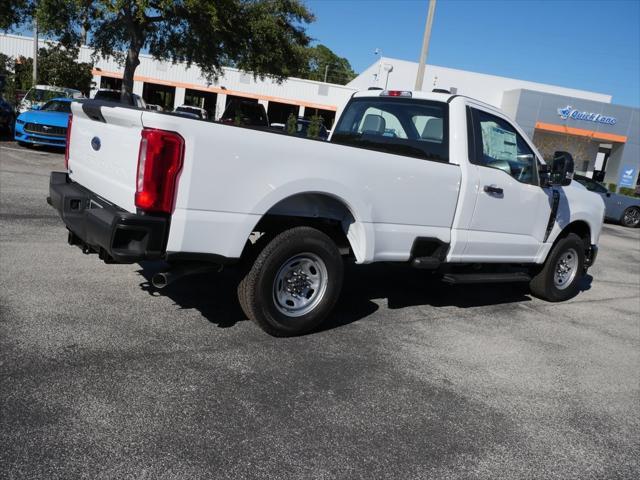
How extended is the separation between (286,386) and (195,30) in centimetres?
1766

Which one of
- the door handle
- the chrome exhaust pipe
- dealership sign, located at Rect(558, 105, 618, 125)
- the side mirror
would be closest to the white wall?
dealership sign, located at Rect(558, 105, 618, 125)

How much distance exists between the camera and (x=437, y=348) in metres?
4.89

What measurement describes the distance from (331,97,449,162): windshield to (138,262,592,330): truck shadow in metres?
1.15

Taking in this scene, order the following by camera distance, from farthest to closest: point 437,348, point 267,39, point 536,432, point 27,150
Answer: point 267,39
point 27,150
point 437,348
point 536,432

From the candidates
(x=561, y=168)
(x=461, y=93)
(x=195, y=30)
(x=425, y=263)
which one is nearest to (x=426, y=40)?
(x=195, y=30)

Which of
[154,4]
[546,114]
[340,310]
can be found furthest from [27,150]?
[546,114]

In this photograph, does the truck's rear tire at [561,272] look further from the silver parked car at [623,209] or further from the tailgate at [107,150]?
the silver parked car at [623,209]

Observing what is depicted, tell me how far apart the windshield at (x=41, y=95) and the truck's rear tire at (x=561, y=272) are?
16600 millimetres

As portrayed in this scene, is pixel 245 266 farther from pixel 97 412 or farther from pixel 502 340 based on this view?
pixel 502 340

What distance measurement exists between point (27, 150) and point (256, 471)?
15496mm

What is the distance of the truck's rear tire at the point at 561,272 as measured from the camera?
271 inches

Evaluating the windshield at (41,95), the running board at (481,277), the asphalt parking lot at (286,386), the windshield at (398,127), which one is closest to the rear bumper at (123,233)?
the asphalt parking lot at (286,386)

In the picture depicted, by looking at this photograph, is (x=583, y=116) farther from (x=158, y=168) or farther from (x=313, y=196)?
(x=158, y=168)

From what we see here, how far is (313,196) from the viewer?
4.54 metres
